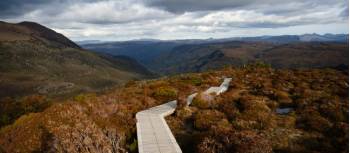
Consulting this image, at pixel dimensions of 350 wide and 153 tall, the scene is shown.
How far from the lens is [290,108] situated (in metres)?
21.9

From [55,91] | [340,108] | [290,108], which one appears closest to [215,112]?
[290,108]

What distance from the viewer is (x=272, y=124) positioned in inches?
660

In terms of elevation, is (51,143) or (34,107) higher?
(51,143)

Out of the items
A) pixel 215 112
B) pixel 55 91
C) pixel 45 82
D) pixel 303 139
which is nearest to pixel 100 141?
pixel 303 139

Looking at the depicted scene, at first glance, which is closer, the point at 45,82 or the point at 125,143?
the point at 125,143

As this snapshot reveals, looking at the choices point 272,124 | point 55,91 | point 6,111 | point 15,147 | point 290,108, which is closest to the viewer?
point 15,147

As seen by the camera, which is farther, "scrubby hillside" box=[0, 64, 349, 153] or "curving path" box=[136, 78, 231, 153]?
"curving path" box=[136, 78, 231, 153]

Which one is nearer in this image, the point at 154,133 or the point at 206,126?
the point at 154,133

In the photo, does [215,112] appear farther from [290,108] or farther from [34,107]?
[34,107]

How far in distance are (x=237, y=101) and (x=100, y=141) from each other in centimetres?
1394

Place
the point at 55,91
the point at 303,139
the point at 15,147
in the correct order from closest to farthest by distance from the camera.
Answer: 1. the point at 15,147
2. the point at 303,139
3. the point at 55,91

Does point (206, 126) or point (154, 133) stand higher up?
point (154, 133)

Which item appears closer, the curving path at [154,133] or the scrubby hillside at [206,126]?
the scrubby hillside at [206,126]

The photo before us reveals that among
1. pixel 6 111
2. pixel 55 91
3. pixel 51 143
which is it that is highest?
pixel 51 143
